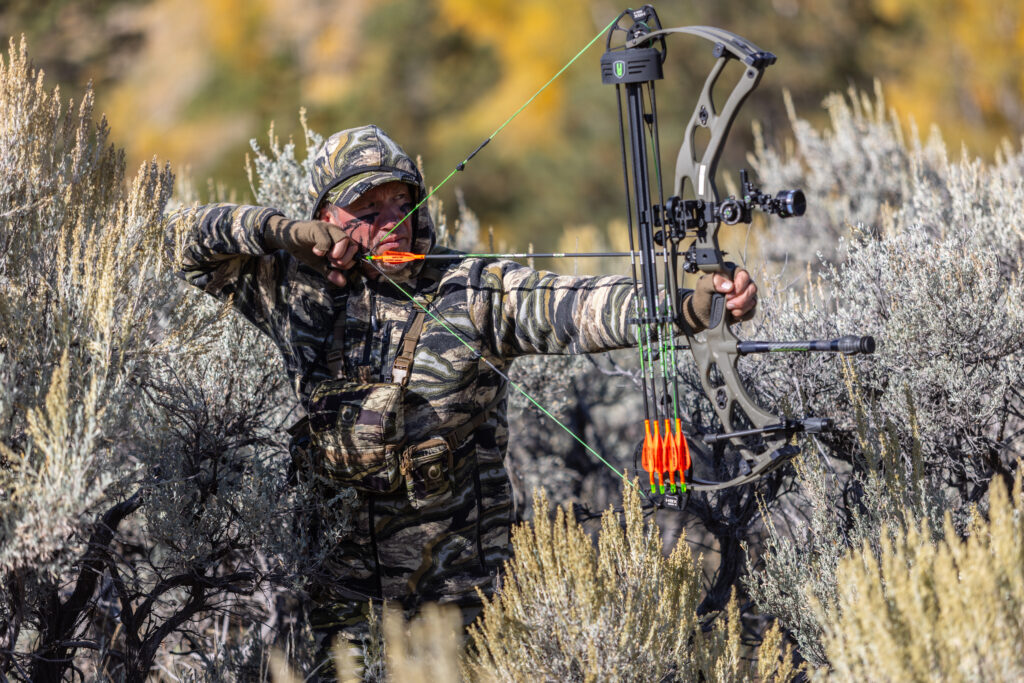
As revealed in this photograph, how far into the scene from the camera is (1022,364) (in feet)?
9.92

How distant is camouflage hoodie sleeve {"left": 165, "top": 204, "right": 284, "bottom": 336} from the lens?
260cm

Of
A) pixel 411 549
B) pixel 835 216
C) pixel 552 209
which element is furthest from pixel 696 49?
pixel 411 549

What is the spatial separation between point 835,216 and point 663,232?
12.5ft

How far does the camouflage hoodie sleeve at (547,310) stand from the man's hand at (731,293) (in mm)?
185

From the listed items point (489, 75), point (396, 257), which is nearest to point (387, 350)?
point (396, 257)

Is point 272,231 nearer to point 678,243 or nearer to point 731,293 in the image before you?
point 678,243

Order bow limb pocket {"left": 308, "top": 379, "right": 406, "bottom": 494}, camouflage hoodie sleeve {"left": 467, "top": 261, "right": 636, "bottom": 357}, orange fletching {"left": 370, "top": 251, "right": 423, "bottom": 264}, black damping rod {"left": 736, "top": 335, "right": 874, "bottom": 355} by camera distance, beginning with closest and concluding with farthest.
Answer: black damping rod {"left": 736, "top": 335, "right": 874, "bottom": 355} < camouflage hoodie sleeve {"left": 467, "top": 261, "right": 636, "bottom": 357} < bow limb pocket {"left": 308, "top": 379, "right": 406, "bottom": 494} < orange fletching {"left": 370, "top": 251, "right": 423, "bottom": 264}

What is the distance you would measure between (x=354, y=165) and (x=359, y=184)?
0.28 feet

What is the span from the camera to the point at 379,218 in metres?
2.74

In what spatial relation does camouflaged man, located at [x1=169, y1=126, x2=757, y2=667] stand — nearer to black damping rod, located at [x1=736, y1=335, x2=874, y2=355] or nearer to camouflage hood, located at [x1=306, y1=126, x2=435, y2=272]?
camouflage hood, located at [x1=306, y1=126, x2=435, y2=272]

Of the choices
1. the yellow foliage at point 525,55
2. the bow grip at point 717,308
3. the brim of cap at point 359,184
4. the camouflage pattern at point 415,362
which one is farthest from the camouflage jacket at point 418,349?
the yellow foliage at point 525,55

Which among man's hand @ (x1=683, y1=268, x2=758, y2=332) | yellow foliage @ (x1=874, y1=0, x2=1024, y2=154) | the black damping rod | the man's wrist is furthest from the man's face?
yellow foliage @ (x1=874, y1=0, x2=1024, y2=154)

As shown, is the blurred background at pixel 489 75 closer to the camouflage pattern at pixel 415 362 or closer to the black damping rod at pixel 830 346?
the camouflage pattern at pixel 415 362

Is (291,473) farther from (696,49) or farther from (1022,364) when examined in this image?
(696,49)
